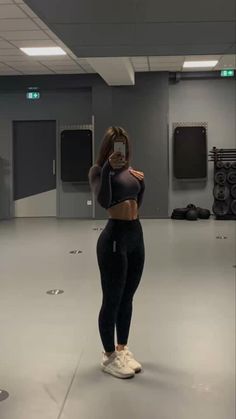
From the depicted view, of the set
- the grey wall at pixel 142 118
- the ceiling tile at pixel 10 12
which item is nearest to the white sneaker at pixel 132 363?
the ceiling tile at pixel 10 12

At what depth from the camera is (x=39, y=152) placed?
464 inches

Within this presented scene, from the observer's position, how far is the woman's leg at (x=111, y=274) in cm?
270

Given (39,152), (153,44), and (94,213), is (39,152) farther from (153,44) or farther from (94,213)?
(153,44)

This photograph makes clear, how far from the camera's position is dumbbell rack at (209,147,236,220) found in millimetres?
10711

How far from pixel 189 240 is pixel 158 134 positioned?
3.99 m

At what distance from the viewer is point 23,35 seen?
7.39 meters

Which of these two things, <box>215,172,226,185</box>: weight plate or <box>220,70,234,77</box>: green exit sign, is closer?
<box>220,70,234,77</box>: green exit sign

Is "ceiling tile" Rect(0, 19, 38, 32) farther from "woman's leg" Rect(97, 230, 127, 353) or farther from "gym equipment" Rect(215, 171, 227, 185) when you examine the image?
"gym equipment" Rect(215, 171, 227, 185)

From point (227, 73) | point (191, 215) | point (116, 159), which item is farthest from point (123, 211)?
point (227, 73)

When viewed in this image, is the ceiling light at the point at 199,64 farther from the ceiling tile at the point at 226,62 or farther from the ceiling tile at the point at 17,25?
the ceiling tile at the point at 17,25

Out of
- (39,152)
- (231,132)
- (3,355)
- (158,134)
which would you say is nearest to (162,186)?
(158,134)

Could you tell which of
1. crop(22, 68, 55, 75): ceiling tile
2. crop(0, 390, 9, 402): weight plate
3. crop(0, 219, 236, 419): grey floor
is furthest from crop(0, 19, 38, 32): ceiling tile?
crop(0, 390, 9, 402): weight plate

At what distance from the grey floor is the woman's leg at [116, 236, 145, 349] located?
25 cm

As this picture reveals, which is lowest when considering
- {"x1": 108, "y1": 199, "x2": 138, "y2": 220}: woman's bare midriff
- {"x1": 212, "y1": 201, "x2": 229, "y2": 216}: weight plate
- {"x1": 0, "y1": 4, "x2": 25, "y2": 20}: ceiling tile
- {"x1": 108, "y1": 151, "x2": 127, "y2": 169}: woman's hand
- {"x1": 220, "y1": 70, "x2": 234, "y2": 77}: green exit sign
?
{"x1": 212, "y1": 201, "x2": 229, "y2": 216}: weight plate
